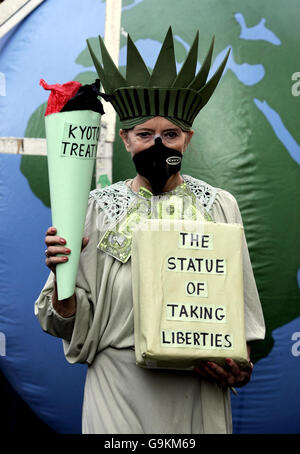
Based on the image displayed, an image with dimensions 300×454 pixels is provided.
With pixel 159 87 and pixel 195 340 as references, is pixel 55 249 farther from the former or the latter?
pixel 159 87

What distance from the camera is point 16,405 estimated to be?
150 inches

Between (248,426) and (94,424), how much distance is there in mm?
1199

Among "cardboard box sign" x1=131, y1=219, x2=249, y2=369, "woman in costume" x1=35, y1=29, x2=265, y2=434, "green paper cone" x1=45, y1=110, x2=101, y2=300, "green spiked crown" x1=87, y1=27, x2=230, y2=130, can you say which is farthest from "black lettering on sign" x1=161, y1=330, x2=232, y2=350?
"green spiked crown" x1=87, y1=27, x2=230, y2=130

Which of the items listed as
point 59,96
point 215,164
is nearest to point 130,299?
point 59,96

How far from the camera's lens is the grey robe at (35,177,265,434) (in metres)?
2.24

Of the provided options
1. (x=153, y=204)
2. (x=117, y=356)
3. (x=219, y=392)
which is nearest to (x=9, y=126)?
(x=153, y=204)

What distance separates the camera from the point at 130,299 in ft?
7.39

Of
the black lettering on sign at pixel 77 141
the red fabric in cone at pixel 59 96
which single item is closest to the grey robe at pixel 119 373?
the black lettering on sign at pixel 77 141

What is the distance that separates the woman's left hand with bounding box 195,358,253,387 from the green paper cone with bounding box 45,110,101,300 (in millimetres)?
507

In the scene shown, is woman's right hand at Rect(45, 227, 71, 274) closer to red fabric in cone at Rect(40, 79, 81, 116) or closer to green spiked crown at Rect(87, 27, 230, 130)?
red fabric in cone at Rect(40, 79, 81, 116)

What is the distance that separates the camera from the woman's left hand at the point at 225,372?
210 cm

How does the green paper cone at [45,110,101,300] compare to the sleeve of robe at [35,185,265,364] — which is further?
the sleeve of robe at [35,185,265,364]

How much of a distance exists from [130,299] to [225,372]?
0.41m
